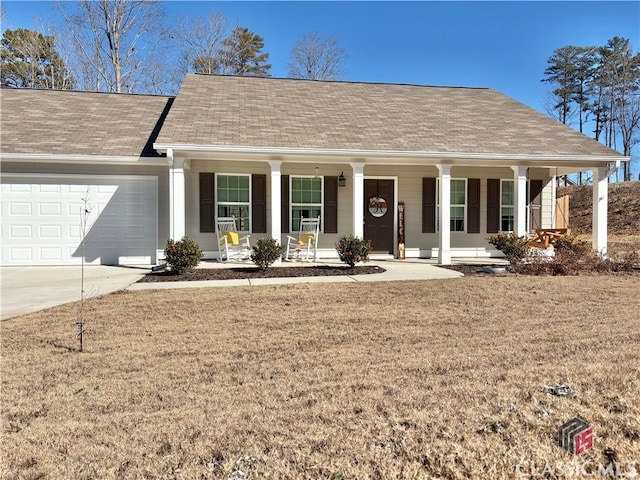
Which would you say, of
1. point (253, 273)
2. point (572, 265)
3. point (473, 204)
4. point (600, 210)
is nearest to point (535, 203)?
point (473, 204)

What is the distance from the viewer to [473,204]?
12.5 meters

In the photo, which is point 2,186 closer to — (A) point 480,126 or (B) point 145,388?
(B) point 145,388

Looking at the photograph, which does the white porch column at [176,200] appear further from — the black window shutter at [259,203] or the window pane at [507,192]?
the window pane at [507,192]

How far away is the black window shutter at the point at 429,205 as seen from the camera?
12297mm

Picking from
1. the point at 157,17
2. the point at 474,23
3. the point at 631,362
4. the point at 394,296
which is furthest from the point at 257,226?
the point at 157,17

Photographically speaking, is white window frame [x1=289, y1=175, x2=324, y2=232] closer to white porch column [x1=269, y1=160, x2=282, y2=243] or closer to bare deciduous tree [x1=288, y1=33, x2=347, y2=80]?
white porch column [x1=269, y1=160, x2=282, y2=243]

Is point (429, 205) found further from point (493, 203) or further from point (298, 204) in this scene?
point (298, 204)

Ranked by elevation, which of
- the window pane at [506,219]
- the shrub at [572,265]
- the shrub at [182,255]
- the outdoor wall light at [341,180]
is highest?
the outdoor wall light at [341,180]

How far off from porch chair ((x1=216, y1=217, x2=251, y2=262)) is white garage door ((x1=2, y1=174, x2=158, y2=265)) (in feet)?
5.49

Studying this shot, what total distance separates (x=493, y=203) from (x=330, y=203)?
192 inches

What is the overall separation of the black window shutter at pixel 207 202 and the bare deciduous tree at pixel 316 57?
1898 centimetres

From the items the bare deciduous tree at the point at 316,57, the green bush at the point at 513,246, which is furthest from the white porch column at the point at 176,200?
the bare deciduous tree at the point at 316,57

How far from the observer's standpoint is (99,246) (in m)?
10.8

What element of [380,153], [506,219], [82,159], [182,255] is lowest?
[182,255]
